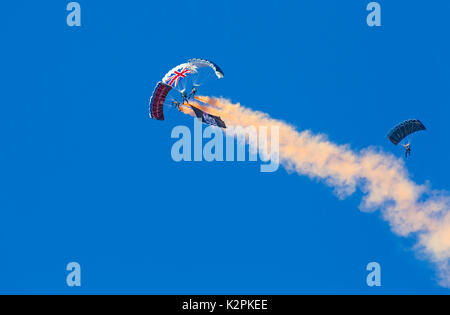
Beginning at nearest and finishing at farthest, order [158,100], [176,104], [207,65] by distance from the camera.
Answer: [207,65], [158,100], [176,104]

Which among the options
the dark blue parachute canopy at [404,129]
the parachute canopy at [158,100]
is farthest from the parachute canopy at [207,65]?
the dark blue parachute canopy at [404,129]

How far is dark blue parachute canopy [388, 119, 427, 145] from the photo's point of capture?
247ft

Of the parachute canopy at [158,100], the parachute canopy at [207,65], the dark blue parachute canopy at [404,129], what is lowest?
the dark blue parachute canopy at [404,129]

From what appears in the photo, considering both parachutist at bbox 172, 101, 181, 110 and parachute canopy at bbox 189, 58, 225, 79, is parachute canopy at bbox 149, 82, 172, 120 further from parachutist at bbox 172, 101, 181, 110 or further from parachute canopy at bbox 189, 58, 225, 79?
parachute canopy at bbox 189, 58, 225, 79

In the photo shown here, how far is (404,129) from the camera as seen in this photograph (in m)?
75.6

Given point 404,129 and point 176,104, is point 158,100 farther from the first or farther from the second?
point 404,129

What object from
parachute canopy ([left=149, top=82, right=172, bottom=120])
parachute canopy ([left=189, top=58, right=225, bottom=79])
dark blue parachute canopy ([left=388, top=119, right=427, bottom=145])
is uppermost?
parachute canopy ([left=189, top=58, right=225, bottom=79])

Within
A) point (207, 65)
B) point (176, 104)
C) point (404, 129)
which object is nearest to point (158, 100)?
point (176, 104)

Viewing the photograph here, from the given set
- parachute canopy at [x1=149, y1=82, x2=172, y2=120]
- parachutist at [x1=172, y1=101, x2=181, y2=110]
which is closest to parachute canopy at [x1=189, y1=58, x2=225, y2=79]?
parachute canopy at [x1=149, y1=82, x2=172, y2=120]

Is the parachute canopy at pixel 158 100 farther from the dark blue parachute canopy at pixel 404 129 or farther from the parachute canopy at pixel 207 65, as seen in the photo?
the dark blue parachute canopy at pixel 404 129

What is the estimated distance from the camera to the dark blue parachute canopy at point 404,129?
247 feet
